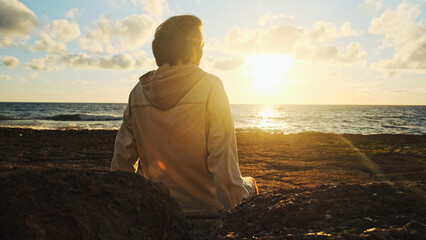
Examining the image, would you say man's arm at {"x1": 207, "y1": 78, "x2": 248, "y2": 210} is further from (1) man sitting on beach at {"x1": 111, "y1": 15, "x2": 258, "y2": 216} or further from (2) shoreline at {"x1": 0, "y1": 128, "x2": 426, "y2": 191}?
(2) shoreline at {"x1": 0, "y1": 128, "x2": 426, "y2": 191}

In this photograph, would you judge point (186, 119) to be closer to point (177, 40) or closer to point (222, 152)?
point (222, 152)

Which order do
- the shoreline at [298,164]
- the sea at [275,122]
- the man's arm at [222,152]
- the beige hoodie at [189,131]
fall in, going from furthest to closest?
the sea at [275,122] → the shoreline at [298,164] → the beige hoodie at [189,131] → the man's arm at [222,152]

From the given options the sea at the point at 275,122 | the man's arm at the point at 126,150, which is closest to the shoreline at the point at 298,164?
the man's arm at the point at 126,150

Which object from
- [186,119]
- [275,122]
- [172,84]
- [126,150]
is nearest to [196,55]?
[172,84]

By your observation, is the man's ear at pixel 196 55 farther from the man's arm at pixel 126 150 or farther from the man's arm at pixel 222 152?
the man's arm at pixel 126 150

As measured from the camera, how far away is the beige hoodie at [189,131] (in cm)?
202

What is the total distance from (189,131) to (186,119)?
9 centimetres

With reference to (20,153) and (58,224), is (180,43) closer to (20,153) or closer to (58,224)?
(58,224)

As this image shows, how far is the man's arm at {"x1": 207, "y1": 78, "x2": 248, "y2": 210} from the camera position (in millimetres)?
1909

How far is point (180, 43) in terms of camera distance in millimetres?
2088

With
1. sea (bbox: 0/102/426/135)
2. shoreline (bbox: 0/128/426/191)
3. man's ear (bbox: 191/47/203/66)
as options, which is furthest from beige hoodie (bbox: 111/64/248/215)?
sea (bbox: 0/102/426/135)

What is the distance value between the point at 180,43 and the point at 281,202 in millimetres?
1365

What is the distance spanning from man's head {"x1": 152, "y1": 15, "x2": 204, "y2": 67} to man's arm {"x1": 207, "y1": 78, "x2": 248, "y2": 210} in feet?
1.10

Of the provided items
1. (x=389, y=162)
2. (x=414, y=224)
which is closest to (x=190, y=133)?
(x=414, y=224)
